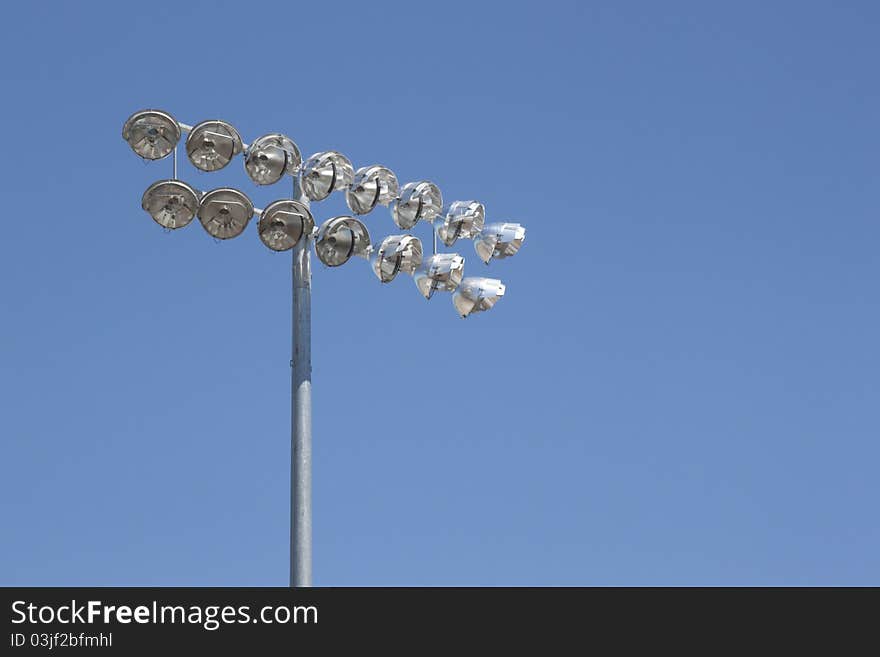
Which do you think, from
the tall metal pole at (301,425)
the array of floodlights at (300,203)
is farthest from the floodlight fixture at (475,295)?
the tall metal pole at (301,425)

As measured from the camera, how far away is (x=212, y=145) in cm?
3262

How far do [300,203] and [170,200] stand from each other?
1416 millimetres

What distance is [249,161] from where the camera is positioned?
32812 millimetres

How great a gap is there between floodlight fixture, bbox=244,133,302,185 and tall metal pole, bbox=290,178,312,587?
0.86 m

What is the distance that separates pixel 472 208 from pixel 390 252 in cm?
202

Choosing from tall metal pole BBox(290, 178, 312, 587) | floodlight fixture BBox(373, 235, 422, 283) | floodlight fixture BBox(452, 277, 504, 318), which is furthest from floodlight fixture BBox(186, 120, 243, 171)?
floodlight fixture BBox(452, 277, 504, 318)

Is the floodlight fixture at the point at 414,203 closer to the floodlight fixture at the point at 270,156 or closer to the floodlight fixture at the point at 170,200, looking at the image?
the floodlight fixture at the point at 270,156

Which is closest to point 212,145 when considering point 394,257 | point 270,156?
point 270,156

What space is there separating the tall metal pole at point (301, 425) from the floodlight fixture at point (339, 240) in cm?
17

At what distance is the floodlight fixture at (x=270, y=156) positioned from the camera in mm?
32781
